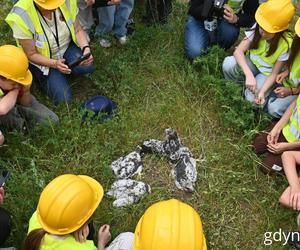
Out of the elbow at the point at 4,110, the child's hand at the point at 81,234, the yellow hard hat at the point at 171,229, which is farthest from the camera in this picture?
the elbow at the point at 4,110

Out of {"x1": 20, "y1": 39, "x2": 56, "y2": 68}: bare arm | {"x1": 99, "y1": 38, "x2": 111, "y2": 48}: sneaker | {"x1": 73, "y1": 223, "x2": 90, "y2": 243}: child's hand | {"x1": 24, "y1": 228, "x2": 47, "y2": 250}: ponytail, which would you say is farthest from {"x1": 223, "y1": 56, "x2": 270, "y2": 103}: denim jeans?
{"x1": 24, "y1": 228, "x2": 47, "y2": 250}: ponytail

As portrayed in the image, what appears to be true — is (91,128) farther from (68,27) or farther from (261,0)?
(261,0)

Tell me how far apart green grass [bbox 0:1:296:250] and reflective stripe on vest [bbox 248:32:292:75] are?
0.35 m

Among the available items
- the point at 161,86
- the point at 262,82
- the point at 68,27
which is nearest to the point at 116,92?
the point at 161,86

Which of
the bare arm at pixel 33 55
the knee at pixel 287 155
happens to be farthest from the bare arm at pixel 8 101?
the knee at pixel 287 155

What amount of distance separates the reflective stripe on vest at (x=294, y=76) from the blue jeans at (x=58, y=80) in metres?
1.90

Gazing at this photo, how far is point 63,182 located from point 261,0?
118 inches

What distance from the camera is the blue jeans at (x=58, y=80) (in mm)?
4391

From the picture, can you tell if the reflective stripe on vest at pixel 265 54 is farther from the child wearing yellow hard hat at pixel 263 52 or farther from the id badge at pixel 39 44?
the id badge at pixel 39 44

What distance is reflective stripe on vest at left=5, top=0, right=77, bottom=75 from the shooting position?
12.9 ft

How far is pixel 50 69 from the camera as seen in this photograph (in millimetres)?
4383

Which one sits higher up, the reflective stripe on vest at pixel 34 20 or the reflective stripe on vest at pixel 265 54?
the reflective stripe on vest at pixel 34 20

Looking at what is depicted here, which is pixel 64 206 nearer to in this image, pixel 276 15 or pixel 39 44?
pixel 39 44

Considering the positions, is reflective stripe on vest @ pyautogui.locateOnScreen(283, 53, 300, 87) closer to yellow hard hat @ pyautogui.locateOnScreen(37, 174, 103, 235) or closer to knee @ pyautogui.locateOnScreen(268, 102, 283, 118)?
knee @ pyautogui.locateOnScreen(268, 102, 283, 118)
